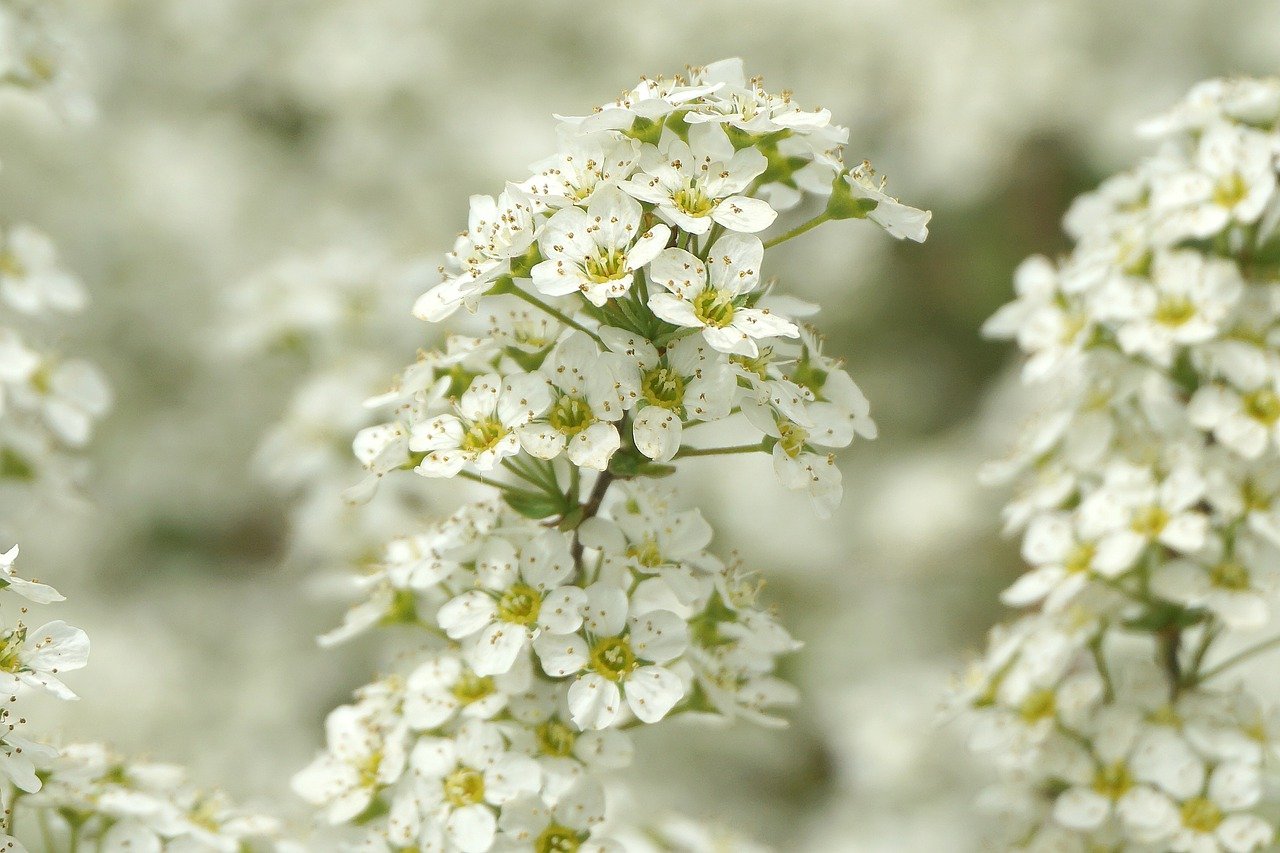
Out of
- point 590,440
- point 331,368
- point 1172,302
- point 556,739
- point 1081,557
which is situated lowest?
point 556,739

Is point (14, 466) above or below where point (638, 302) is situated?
above

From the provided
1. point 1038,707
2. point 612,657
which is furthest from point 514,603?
point 1038,707

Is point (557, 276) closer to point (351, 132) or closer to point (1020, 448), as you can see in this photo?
point (1020, 448)

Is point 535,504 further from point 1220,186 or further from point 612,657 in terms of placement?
point 1220,186

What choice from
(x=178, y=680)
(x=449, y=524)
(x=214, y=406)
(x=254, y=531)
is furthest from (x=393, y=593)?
(x=254, y=531)

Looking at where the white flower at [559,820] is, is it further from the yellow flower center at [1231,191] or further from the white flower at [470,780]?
the yellow flower center at [1231,191]

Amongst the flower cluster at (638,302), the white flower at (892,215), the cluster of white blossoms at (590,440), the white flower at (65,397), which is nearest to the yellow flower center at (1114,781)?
the cluster of white blossoms at (590,440)
